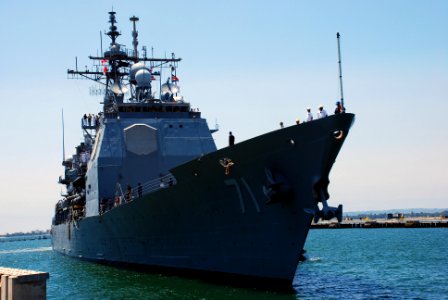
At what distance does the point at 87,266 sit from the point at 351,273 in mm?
10744

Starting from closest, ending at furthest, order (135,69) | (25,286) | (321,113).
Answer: (25,286) < (321,113) < (135,69)

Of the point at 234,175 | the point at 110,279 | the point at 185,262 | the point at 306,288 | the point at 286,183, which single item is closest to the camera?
the point at 286,183

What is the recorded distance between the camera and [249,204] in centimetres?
1401

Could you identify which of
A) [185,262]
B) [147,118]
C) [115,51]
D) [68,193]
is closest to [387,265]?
[185,262]

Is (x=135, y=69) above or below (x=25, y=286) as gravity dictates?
above

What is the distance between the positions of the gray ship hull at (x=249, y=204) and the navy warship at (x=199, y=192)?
2 cm

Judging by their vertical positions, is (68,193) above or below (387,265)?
above

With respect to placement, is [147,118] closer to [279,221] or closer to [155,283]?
[155,283]

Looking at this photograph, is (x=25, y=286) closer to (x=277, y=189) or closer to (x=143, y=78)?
(x=277, y=189)

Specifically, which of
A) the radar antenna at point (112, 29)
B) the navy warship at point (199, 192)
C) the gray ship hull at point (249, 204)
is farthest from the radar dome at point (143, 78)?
the gray ship hull at point (249, 204)

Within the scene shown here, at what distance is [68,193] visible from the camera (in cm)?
3422

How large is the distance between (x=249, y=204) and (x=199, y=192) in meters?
1.66

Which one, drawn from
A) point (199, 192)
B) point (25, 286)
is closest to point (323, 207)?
point (199, 192)

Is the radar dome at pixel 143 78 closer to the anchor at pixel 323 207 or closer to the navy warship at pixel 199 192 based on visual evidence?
the navy warship at pixel 199 192
